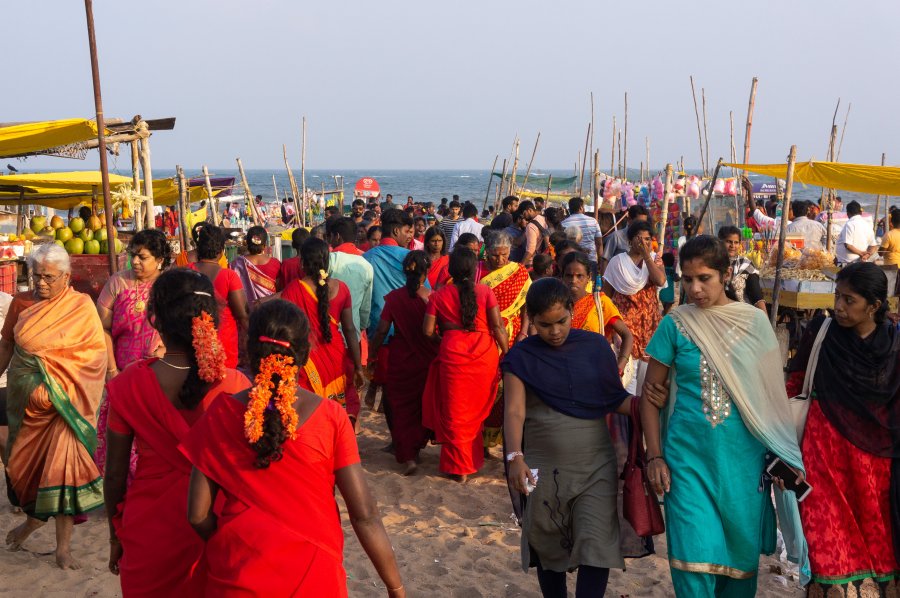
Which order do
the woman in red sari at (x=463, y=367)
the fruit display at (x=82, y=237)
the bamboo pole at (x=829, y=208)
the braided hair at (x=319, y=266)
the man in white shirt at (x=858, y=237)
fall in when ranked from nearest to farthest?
the braided hair at (x=319, y=266) → the woman in red sari at (x=463, y=367) → the fruit display at (x=82, y=237) → the man in white shirt at (x=858, y=237) → the bamboo pole at (x=829, y=208)

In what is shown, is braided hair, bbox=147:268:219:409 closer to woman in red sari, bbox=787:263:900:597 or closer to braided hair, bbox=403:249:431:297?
woman in red sari, bbox=787:263:900:597

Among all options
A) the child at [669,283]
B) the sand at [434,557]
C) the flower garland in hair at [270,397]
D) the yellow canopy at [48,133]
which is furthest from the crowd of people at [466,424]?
the yellow canopy at [48,133]

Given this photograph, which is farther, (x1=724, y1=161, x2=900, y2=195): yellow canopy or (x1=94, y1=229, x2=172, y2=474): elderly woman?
(x1=724, y1=161, x2=900, y2=195): yellow canopy

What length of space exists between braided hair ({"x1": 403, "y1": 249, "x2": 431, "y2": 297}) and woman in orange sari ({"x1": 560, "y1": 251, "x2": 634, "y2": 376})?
1.47 metres

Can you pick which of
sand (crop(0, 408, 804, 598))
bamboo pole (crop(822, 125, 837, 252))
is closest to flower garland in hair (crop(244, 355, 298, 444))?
sand (crop(0, 408, 804, 598))

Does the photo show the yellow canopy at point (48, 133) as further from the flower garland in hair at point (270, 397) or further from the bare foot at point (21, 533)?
the flower garland in hair at point (270, 397)

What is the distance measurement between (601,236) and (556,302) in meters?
7.93

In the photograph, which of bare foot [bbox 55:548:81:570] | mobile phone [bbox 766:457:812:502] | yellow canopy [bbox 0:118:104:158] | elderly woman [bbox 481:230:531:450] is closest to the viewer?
mobile phone [bbox 766:457:812:502]

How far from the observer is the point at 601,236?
11.6 meters

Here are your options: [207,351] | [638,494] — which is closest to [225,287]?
[207,351]

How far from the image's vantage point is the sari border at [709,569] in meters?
3.62

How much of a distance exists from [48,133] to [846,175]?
8.61 meters

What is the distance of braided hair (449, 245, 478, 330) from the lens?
640 centimetres

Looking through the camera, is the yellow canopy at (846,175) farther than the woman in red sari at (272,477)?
Yes
